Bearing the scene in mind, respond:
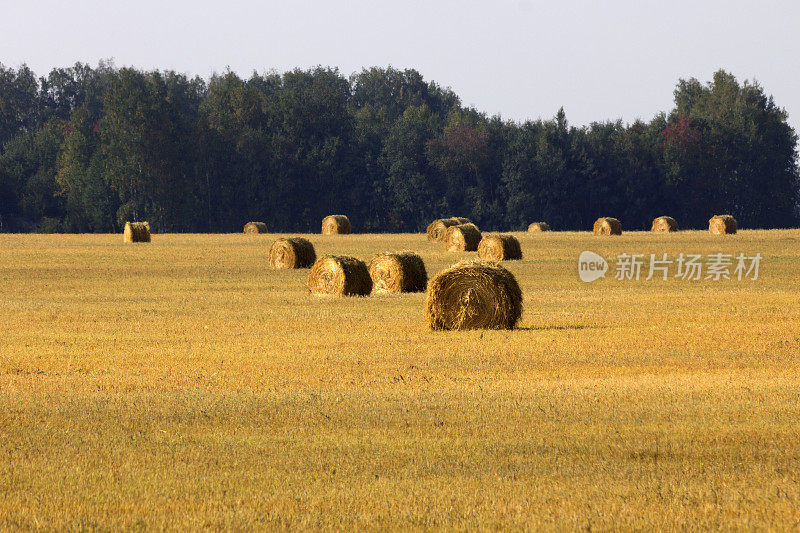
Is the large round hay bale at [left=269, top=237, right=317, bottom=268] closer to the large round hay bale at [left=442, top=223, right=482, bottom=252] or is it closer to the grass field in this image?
the large round hay bale at [left=442, top=223, right=482, bottom=252]

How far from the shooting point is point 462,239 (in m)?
47.7

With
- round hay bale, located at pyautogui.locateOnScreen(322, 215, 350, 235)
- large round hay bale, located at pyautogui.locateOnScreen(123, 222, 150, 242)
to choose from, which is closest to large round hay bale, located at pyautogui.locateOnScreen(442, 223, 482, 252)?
large round hay bale, located at pyautogui.locateOnScreen(123, 222, 150, 242)

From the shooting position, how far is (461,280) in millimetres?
20984

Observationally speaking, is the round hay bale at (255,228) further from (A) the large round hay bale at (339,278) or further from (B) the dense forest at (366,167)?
(A) the large round hay bale at (339,278)

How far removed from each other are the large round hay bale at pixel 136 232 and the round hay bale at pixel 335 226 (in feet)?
51.0

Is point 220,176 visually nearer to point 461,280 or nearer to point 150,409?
point 461,280

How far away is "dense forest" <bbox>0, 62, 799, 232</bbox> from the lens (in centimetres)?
9181

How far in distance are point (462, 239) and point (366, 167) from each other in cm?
5419

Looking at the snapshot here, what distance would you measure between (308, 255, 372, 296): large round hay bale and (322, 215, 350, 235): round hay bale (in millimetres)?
45042

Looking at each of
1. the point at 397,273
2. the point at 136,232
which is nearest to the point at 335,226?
the point at 136,232

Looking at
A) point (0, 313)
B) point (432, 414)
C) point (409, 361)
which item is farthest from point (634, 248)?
point (432, 414)

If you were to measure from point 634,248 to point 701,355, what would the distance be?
119ft

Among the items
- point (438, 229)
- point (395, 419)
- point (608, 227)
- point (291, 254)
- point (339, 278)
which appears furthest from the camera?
point (608, 227)

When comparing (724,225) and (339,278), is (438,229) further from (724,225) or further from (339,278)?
(339,278)
